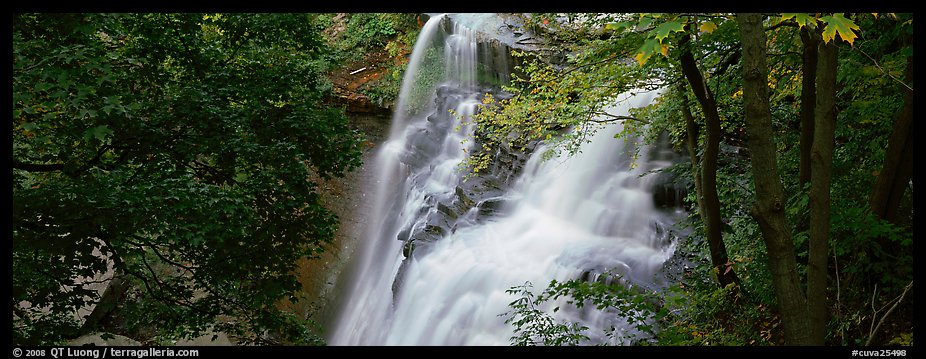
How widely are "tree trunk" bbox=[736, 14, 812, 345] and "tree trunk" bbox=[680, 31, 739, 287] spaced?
116 centimetres

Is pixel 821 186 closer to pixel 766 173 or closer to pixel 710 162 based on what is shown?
pixel 766 173

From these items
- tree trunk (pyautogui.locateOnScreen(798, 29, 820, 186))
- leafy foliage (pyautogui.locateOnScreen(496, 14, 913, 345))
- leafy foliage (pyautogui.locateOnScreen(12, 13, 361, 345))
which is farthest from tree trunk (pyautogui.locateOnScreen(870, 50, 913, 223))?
leafy foliage (pyautogui.locateOnScreen(12, 13, 361, 345))

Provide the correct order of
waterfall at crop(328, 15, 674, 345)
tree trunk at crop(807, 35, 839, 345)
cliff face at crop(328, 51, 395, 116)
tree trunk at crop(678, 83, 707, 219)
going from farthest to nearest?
cliff face at crop(328, 51, 395, 116), waterfall at crop(328, 15, 674, 345), tree trunk at crop(678, 83, 707, 219), tree trunk at crop(807, 35, 839, 345)

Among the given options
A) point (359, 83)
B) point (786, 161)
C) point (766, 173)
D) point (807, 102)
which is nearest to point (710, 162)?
point (807, 102)

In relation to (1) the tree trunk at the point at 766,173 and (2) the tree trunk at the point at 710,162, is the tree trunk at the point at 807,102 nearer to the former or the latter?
(2) the tree trunk at the point at 710,162

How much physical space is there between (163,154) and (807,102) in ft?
18.6

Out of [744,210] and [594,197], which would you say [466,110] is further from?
[744,210]

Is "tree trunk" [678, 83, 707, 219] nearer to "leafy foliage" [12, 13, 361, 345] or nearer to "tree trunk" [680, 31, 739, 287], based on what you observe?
"tree trunk" [680, 31, 739, 287]

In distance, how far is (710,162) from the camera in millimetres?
5465

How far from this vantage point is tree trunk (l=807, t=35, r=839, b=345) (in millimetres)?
3844

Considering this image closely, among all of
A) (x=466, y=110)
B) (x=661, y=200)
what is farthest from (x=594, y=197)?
(x=466, y=110)

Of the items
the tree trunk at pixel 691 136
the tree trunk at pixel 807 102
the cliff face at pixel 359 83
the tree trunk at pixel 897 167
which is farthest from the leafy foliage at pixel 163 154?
the cliff face at pixel 359 83

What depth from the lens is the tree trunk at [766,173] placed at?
11.7 ft

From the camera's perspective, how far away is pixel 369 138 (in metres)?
16.5
